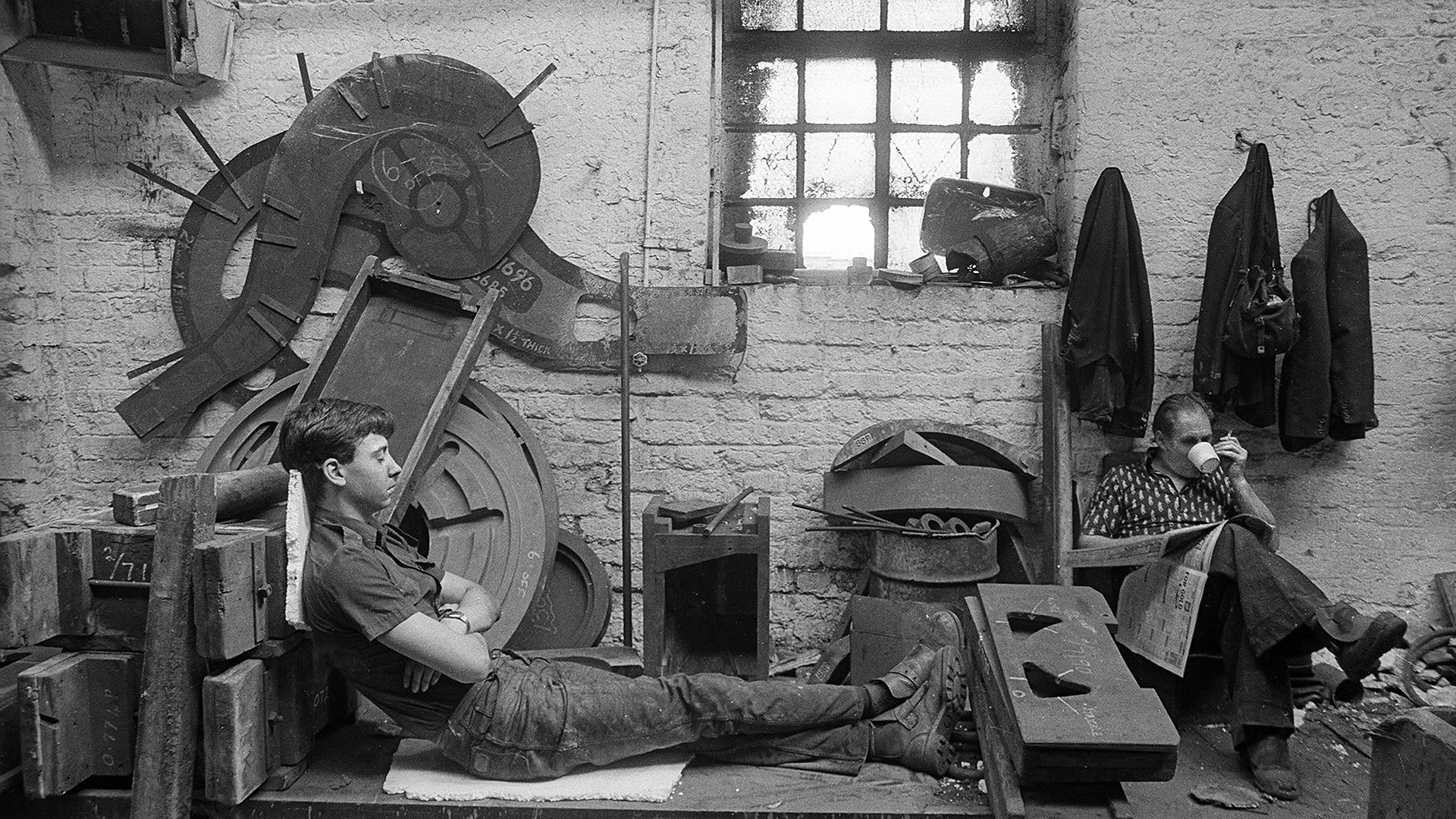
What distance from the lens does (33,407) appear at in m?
4.40

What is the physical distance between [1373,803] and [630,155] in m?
3.53

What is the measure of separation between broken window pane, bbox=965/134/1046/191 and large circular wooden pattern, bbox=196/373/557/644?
2528mm

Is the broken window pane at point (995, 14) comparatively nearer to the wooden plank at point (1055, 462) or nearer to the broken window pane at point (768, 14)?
the broken window pane at point (768, 14)

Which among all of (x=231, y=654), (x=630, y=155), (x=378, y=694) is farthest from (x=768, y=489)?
(x=231, y=654)

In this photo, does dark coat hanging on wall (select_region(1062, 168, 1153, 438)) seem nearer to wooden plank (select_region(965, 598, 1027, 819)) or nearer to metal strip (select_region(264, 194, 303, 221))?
wooden plank (select_region(965, 598, 1027, 819))

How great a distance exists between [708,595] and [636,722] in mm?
1309

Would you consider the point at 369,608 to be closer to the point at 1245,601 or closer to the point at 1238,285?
the point at 1245,601

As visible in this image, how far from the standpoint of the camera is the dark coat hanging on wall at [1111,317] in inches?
159

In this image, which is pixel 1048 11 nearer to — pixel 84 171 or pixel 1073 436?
pixel 1073 436

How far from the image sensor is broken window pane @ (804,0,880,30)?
4848mm

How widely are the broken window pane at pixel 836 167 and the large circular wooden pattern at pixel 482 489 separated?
1.92 metres

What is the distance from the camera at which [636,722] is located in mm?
2838

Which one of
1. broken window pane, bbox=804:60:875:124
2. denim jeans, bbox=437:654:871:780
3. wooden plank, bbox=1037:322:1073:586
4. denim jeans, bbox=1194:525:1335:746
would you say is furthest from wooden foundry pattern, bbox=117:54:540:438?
denim jeans, bbox=1194:525:1335:746

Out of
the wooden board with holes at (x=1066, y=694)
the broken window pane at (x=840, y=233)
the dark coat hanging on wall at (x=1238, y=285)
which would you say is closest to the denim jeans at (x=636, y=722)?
the wooden board with holes at (x=1066, y=694)
